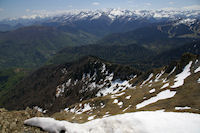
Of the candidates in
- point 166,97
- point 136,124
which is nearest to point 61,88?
point 166,97

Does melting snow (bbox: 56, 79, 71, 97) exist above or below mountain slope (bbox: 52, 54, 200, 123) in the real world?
below

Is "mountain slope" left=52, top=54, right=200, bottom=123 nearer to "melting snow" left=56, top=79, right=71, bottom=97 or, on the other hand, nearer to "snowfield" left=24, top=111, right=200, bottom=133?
"snowfield" left=24, top=111, right=200, bottom=133

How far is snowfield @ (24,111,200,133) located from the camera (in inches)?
500

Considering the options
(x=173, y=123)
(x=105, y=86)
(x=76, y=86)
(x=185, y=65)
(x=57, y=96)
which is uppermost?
(x=173, y=123)

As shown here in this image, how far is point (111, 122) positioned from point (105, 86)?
115440 millimetres

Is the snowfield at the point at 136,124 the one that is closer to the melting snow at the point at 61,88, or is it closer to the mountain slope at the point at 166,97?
the mountain slope at the point at 166,97

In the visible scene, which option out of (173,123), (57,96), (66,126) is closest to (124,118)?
(173,123)

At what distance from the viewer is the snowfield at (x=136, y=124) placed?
500 inches

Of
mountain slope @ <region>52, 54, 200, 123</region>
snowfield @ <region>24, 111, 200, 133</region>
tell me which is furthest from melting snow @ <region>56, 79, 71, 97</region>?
snowfield @ <region>24, 111, 200, 133</region>

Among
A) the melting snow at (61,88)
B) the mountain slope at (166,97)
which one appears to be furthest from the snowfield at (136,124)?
the melting snow at (61,88)

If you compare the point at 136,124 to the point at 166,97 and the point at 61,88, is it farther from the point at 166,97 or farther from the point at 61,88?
the point at 61,88

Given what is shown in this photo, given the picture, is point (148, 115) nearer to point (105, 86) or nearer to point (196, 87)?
point (196, 87)

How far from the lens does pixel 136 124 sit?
13383 mm

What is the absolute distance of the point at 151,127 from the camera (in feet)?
42.3
